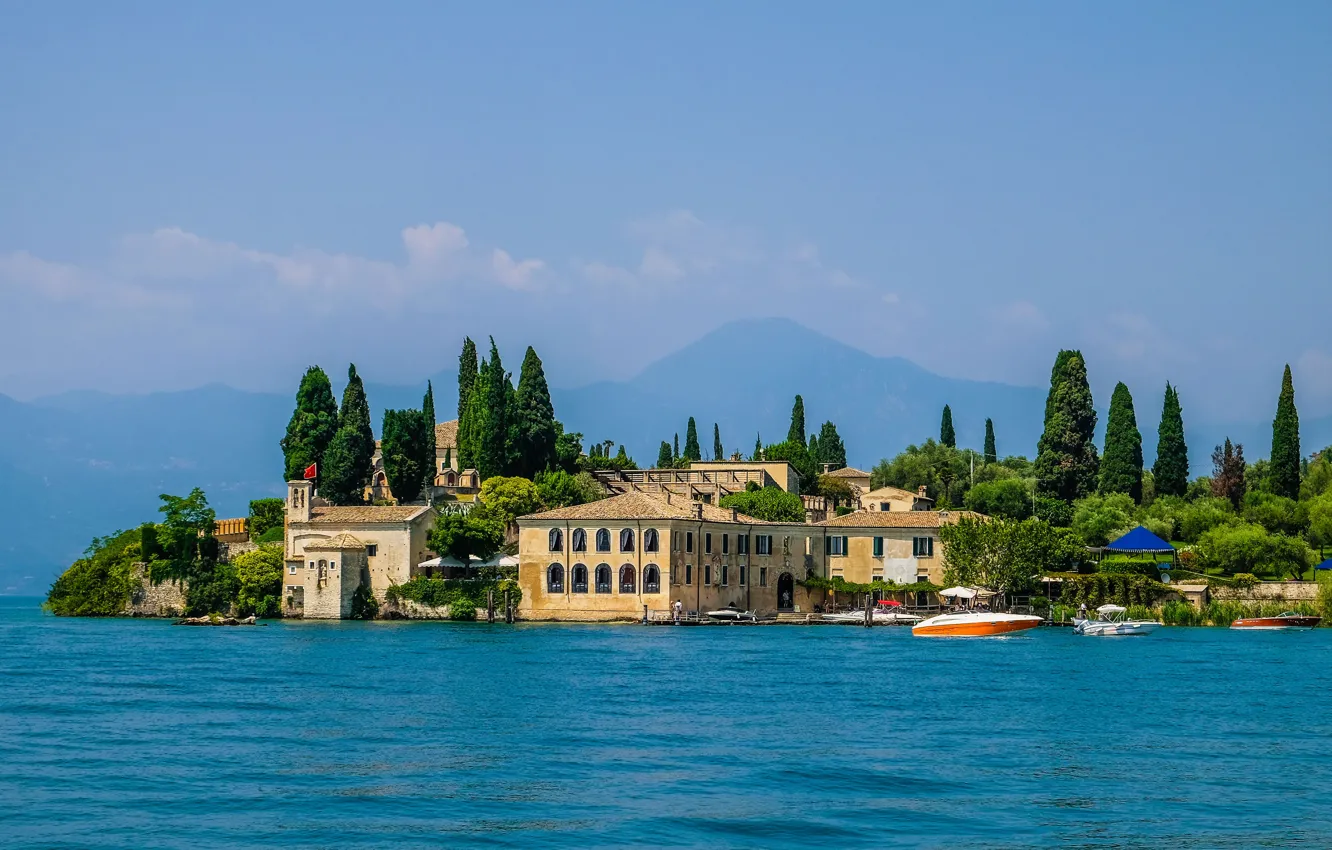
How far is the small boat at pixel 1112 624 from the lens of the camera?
66250 millimetres

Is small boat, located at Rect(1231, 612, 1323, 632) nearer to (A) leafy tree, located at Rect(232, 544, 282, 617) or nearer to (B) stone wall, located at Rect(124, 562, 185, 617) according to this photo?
(A) leafy tree, located at Rect(232, 544, 282, 617)

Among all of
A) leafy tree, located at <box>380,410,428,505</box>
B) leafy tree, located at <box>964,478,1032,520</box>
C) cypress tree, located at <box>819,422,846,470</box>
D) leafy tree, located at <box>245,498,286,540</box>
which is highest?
cypress tree, located at <box>819,422,846,470</box>

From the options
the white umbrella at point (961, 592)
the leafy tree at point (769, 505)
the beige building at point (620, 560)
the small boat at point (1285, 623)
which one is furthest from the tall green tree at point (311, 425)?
the small boat at point (1285, 623)

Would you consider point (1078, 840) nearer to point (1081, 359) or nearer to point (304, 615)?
point (304, 615)

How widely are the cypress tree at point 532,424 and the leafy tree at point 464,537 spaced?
7118 millimetres

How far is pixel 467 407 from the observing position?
8875cm

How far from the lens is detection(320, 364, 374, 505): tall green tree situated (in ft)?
267

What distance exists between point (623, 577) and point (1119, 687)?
1204 inches

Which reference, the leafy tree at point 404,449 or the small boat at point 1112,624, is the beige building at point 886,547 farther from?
the leafy tree at point 404,449

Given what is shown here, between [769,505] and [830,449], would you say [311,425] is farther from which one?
[830,449]

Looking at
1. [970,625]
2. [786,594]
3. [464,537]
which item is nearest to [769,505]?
[786,594]

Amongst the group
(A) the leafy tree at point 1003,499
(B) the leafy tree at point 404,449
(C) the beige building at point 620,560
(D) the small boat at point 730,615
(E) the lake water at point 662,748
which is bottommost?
(E) the lake water at point 662,748

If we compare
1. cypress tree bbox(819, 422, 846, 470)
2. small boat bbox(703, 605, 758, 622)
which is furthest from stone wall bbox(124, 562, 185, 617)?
cypress tree bbox(819, 422, 846, 470)

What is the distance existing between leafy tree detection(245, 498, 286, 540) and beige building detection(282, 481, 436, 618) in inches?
242
